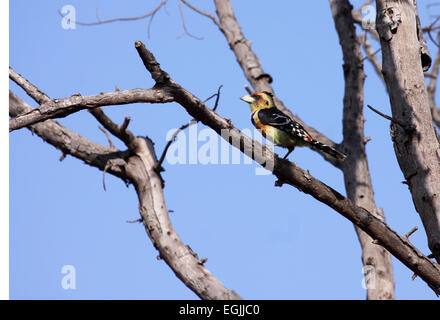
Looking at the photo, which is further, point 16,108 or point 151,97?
point 16,108

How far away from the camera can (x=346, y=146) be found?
23.2 feet

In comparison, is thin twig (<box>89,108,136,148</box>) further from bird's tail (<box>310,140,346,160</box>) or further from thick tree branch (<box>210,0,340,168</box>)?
bird's tail (<box>310,140,346,160</box>)

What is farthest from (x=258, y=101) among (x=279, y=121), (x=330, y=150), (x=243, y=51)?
(x=243, y=51)

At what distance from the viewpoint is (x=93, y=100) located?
12.0 ft

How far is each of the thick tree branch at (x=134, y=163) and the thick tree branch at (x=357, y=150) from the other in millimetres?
2203

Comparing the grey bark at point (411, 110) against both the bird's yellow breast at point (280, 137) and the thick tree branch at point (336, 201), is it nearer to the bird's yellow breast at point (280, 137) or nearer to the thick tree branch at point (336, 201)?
the thick tree branch at point (336, 201)

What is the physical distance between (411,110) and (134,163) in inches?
158

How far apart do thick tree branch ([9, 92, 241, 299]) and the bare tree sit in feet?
0.04

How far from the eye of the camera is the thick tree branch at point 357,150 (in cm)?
640

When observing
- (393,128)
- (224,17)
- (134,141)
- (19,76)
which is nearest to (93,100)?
(19,76)

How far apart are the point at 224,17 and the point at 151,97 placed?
5489 mm

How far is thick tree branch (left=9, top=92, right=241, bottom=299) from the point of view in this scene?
6.67 m

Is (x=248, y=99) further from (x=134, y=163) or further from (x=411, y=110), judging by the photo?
(x=411, y=110)
